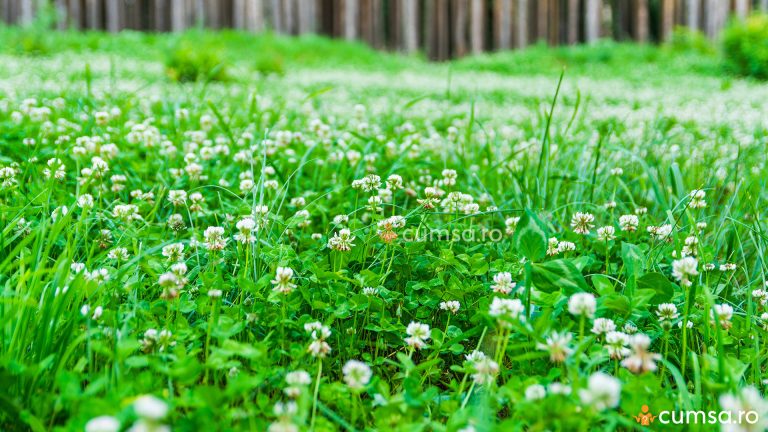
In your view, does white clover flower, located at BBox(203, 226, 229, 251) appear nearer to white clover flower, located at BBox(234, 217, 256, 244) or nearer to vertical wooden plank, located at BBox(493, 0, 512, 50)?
white clover flower, located at BBox(234, 217, 256, 244)

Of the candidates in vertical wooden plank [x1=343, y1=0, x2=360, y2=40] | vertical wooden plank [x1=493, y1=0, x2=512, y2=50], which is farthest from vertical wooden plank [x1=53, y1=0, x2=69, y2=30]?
vertical wooden plank [x1=493, y1=0, x2=512, y2=50]

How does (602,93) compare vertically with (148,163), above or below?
above

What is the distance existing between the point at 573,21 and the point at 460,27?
2.62m

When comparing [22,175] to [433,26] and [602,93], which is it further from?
[433,26]

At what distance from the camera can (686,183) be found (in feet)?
10.1

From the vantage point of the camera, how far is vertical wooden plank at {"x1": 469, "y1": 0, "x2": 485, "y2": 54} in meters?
Answer: 15.9

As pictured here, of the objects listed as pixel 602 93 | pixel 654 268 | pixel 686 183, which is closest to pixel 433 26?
pixel 602 93

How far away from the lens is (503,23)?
16.0 m

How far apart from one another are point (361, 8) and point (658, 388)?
15.7 m

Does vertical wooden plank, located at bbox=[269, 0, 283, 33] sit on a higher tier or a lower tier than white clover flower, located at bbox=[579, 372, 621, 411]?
higher

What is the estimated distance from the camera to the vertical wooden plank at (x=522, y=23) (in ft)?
52.1

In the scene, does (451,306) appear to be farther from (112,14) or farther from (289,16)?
(112,14)

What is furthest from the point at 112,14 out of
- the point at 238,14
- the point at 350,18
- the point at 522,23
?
the point at 522,23

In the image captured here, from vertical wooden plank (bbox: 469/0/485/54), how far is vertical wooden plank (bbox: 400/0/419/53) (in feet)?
4.24
